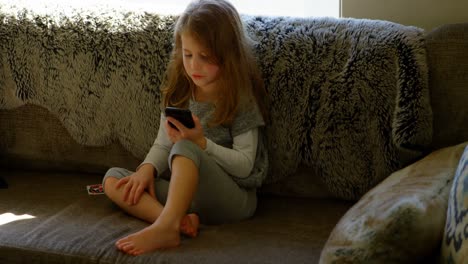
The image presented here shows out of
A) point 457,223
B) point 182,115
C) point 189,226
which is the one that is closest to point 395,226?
point 457,223

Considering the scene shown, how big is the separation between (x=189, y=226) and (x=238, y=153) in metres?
0.28

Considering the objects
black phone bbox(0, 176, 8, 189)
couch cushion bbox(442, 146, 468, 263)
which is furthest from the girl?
couch cushion bbox(442, 146, 468, 263)

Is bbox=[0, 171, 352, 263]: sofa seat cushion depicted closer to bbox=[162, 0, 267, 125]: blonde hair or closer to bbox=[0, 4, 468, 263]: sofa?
bbox=[0, 4, 468, 263]: sofa

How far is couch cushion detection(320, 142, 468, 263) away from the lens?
1.37m

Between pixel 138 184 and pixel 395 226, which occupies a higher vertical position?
pixel 395 226

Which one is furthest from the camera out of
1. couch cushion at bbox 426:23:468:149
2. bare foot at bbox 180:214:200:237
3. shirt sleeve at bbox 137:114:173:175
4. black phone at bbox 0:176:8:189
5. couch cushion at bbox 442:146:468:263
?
black phone at bbox 0:176:8:189

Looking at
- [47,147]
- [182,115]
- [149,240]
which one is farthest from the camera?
[47,147]

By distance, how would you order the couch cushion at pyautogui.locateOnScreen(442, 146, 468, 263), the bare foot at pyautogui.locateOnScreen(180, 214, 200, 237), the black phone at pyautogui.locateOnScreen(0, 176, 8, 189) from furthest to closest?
1. the black phone at pyautogui.locateOnScreen(0, 176, 8, 189)
2. the bare foot at pyautogui.locateOnScreen(180, 214, 200, 237)
3. the couch cushion at pyautogui.locateOnScreen(442, 146, 468, 263)

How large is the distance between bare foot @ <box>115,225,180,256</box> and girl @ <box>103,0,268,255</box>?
0.07m

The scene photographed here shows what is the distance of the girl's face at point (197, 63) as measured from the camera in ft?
6.41

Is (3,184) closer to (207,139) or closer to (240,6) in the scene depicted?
(207,139)

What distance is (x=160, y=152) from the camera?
2092 millimetres

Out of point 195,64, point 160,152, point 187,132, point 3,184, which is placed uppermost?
point 195,64

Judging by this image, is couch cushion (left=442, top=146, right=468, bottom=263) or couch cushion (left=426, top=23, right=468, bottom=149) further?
couch cushion (left=426, top=23, right=468, bottom=149)
